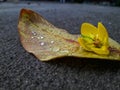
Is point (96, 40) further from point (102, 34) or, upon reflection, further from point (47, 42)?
point (47, 42)

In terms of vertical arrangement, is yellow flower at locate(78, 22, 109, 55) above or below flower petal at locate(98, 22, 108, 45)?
below

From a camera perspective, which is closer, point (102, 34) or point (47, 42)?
point (102, 34)

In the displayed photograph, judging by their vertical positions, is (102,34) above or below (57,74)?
above

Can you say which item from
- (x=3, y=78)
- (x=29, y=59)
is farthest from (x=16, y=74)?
(x=29, y=59)

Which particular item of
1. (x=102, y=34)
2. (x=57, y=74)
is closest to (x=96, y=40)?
(x=102, y=34)

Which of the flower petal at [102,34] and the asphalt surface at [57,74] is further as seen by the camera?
the flower petal at [102,34]

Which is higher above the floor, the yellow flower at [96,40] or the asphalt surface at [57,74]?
the yellow flower at [96,40]
